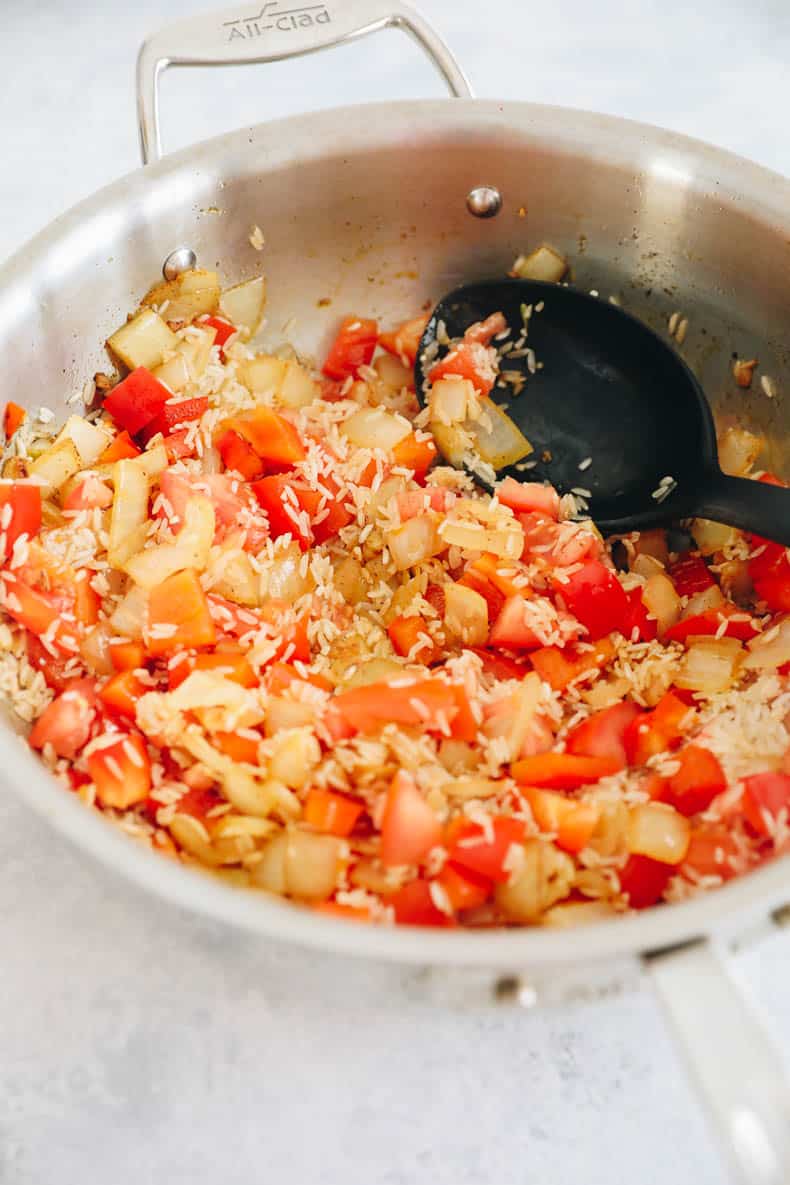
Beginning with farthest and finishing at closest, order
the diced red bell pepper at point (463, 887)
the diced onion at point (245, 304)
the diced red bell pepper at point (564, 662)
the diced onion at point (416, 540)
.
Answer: the diced onion at point (245, 304) → the diced onion at point (416, 540) → the diced red bell pepper at point (564, 662) → the diced red bell pepper at point (463, 887)

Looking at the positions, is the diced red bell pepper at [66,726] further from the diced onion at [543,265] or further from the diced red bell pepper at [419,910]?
the diced onion at [543,265]

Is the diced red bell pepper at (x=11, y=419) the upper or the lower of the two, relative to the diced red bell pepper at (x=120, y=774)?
upper

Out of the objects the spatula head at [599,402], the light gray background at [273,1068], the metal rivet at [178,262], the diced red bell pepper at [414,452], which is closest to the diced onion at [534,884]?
the light gray background at [273,1068]

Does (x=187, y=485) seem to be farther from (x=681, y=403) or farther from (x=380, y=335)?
(x=681, y=403)

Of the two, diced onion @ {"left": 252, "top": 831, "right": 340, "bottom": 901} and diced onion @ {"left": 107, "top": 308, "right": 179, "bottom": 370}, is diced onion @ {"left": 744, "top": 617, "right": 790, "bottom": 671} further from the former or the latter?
diced onion @ {"left": 107, "top": 308, "right": 179, "bottom": 370}

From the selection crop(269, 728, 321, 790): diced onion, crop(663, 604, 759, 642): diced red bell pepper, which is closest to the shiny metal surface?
crop(663, 604, 759, 642): diced red bell pepper

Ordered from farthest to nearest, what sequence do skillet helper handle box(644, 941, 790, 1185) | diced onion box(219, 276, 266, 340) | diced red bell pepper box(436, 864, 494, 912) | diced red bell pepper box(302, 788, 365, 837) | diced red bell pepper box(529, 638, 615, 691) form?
diced onion box(219, 276, 266, 340)
diced red bell pepper box(529, 638, 615, 691)
diced red bell pepper box(302, 788, 365, 837)
diced red bell pepper box(436, 864, 494, 912)
skillet helper handle box(644, 941, 790, 1185)

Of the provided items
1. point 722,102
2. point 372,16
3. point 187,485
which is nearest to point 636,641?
point 187,485
